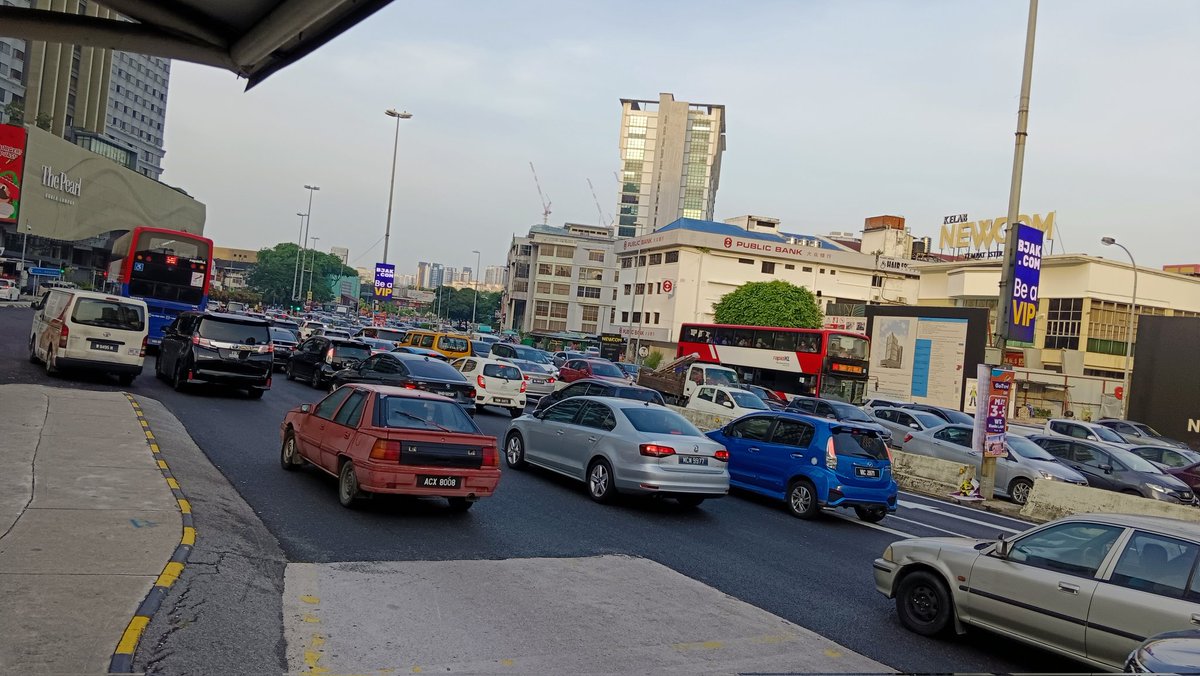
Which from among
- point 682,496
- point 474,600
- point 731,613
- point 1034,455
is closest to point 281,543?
point 474,600

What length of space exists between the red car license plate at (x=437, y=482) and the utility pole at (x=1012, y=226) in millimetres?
11991

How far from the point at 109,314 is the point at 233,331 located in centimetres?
256

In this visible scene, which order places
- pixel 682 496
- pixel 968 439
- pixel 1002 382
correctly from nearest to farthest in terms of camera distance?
pixel 682 496, pixel 1002 382, pixel 968 439

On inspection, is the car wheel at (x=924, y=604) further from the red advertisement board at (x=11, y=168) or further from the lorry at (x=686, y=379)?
the red advertisement board at (x=11, y=168)

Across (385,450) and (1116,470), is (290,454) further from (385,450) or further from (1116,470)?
(1116,470)

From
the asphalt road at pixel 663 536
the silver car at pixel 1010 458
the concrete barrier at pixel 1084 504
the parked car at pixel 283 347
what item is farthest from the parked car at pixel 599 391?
the parked car at pixel 283 347

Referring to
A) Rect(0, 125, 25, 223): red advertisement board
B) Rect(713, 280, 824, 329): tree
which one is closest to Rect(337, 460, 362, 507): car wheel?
Rect(713, 280, 824, 329): tree

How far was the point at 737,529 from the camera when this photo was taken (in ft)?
39.3

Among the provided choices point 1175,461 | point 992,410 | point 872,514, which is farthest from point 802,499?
point 1175,461

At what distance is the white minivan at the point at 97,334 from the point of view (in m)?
18.7

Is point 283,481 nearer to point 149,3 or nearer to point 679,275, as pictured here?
point 149,3

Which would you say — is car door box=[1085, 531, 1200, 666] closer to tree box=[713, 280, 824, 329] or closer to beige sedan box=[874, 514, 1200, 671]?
beige sedan box=[874, 514, 1200, 671]

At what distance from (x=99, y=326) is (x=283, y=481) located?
10.2 meters

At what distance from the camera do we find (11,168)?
63.8m
